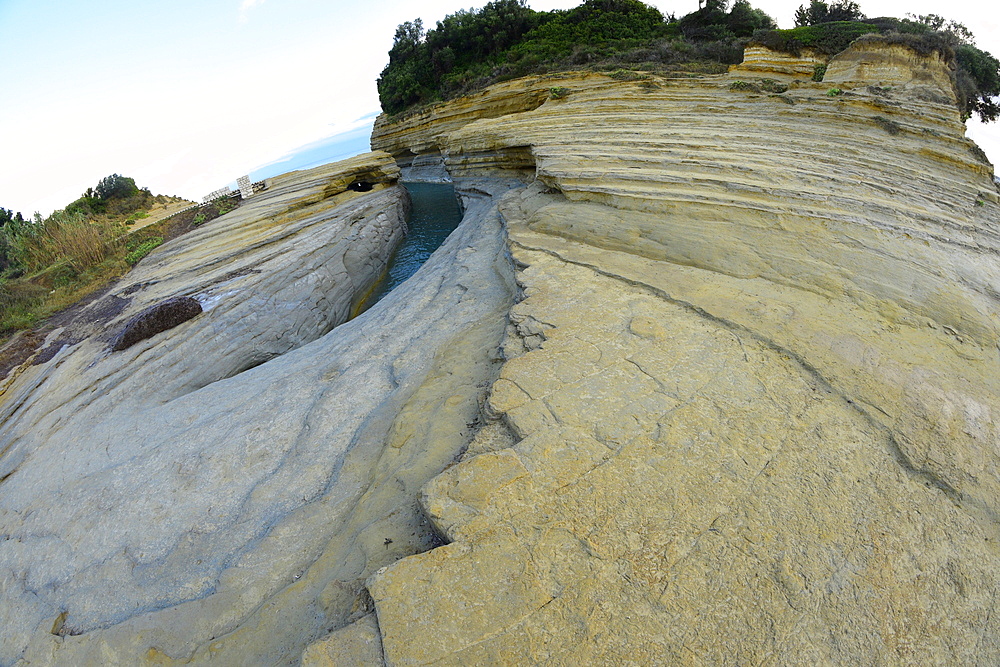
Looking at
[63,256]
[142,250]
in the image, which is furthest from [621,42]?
[63,256]

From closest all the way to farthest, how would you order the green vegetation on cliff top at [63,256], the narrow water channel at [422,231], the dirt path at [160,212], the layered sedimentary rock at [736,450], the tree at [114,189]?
the layered sedimentary rock at [736,450], the green vegetation on cliff top at [63,256], the narrow water channel at [422,231], the dirt path at [160,212], the tree at [114,189]

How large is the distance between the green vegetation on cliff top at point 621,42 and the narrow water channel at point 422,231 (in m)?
7.44

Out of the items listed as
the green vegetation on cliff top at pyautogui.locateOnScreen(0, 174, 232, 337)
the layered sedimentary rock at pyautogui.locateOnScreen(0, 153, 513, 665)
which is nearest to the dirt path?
the green vegetation on cliff top at pyautogui.locateOnScreen(0, 174, 232, 337)

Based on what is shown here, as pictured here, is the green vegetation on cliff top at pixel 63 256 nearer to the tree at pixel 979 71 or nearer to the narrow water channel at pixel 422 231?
the narrow water channel at pixel 422 231

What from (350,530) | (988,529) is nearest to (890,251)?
(988,529)

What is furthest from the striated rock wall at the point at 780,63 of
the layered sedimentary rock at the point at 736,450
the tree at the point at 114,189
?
the tree at the point at 114,189

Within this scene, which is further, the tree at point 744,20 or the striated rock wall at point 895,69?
the tree at point 744,20

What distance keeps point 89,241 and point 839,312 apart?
20.5 m

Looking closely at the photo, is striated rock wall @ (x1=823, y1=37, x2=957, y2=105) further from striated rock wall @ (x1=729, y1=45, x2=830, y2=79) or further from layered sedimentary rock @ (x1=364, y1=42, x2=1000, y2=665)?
layered sedimentary rock @ (x1=364, y1=42, x2=1000, y2=665)

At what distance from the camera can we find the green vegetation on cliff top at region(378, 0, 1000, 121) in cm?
1920

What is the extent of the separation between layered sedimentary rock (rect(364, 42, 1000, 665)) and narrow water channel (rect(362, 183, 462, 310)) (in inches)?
373

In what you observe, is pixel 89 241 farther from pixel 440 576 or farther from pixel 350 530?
pixel 440 576

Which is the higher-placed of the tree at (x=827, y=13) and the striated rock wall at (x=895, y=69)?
the tree at (x=827, y=13)

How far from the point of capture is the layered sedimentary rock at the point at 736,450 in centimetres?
245
